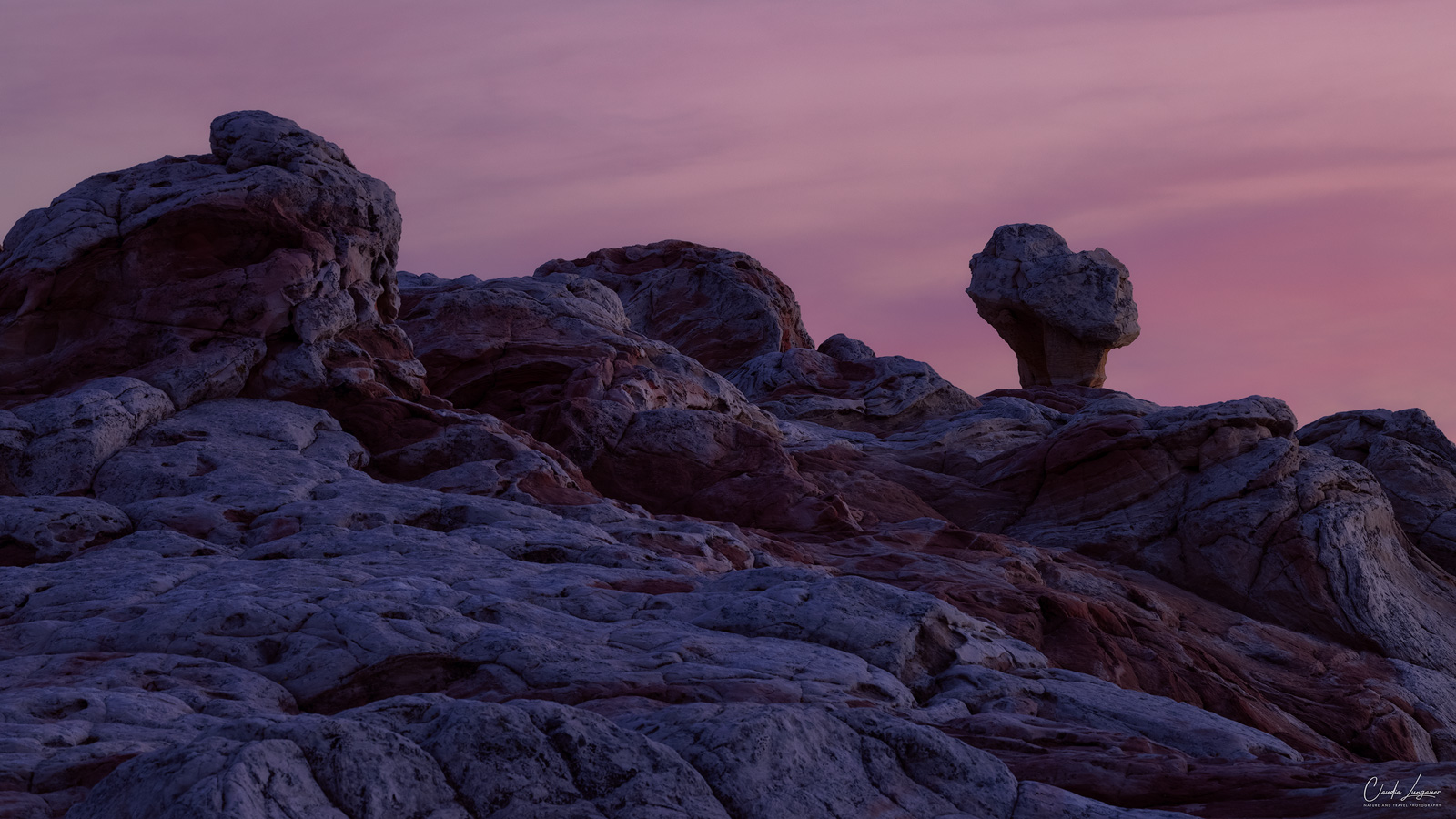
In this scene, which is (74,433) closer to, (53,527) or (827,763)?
(53,527)

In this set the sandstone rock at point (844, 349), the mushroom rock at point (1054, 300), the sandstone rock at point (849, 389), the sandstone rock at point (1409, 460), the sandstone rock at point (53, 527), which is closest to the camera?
the sandstone rock at point (53, 527)

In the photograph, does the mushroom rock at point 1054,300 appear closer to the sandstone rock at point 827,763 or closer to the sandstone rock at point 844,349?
the sandstone rock at point 844,349

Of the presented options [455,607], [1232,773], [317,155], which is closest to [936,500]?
[317,155]

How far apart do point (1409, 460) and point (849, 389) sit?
21.2m

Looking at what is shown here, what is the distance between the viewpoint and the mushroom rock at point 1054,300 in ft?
206

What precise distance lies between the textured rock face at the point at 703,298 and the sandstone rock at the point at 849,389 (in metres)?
5.31

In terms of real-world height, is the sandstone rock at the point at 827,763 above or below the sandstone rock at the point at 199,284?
below

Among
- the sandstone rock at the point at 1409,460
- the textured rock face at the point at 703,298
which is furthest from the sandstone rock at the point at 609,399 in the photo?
the sandstone rock at the point at 1409,460

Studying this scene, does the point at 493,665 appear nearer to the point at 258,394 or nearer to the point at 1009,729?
the point at 1009,729

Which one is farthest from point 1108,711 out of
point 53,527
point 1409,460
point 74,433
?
point 1409,460

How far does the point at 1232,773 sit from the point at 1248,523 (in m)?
21.6
